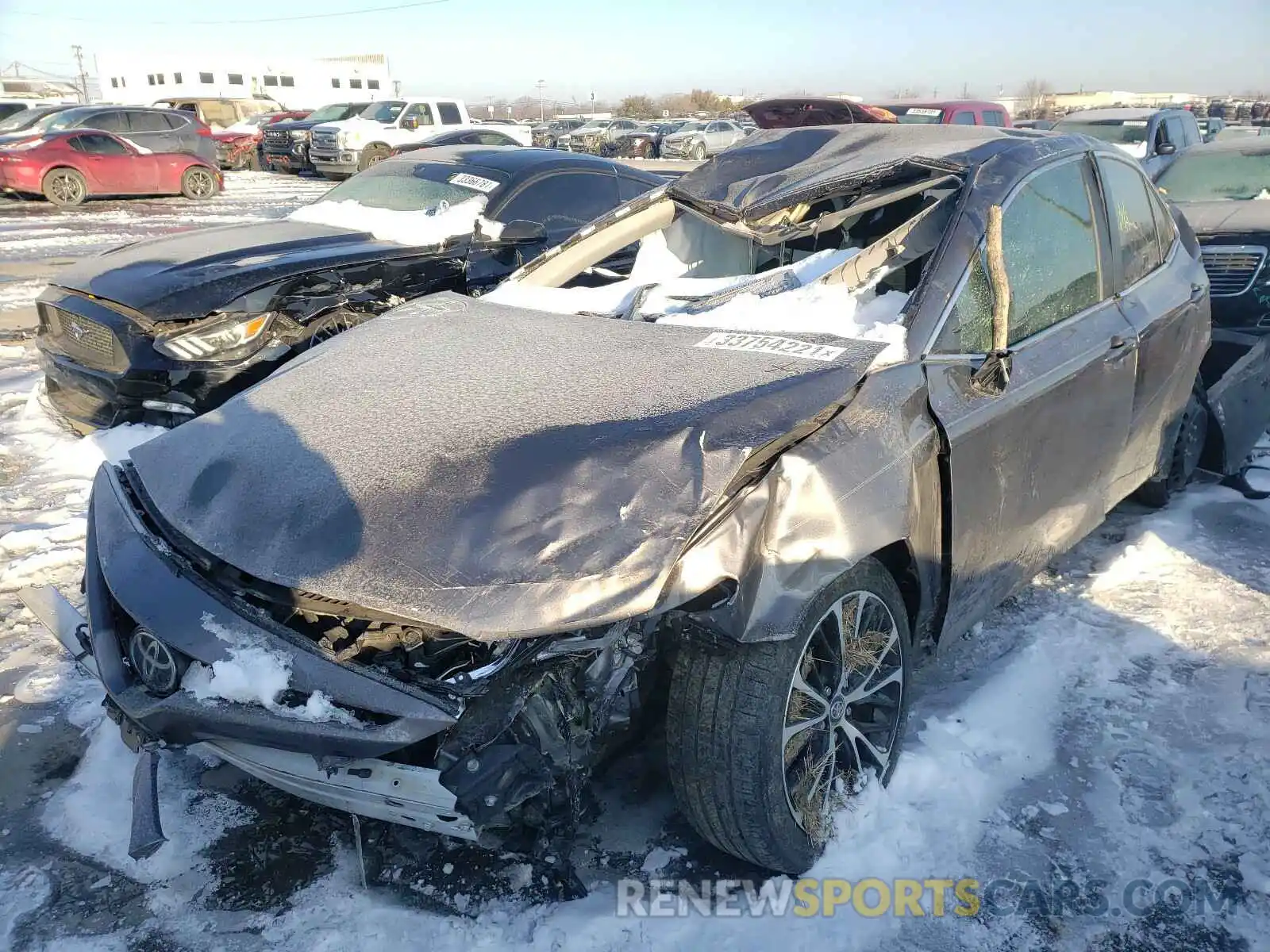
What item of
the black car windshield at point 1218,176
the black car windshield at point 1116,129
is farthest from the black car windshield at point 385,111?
the black car windshield at point 1218,176

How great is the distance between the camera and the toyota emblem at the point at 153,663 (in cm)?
217

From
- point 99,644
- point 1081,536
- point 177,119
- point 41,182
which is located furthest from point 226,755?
point 177,119

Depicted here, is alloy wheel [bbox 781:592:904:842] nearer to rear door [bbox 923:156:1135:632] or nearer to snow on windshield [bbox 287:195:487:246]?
rear door [bbox 923:156:1135:632]

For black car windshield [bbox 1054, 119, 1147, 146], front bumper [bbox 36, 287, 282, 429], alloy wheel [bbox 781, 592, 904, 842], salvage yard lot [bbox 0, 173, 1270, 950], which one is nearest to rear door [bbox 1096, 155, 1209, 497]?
salvage yard lot [bbox 0, 173, 1270, 950]

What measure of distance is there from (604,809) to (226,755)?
109 centimetres

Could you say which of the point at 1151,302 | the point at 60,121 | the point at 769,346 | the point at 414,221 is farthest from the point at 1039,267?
the point at 60,121

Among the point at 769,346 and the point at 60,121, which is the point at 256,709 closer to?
the point at 769,346

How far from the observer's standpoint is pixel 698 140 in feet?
101

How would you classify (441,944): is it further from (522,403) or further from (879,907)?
(522,403)

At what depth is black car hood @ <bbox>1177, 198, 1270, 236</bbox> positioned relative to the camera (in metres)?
6.48

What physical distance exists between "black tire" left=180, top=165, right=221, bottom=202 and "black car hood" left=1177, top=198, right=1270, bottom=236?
17403mm

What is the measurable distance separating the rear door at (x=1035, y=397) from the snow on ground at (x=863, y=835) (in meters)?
0.44

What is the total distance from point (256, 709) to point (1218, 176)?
9159 mm

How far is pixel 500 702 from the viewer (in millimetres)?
2039
